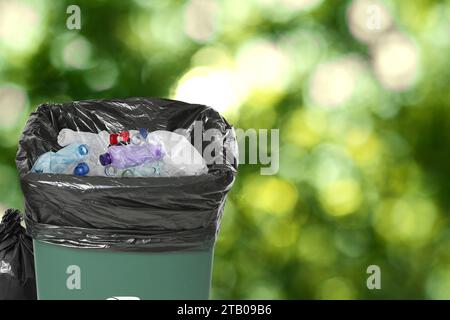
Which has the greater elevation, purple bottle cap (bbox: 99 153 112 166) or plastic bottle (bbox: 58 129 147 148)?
plastic bottle (bbox: 58 129 147 148)

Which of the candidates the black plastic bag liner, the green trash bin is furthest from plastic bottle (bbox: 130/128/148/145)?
the green trash bin

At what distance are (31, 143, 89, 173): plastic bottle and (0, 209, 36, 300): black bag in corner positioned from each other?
39cm

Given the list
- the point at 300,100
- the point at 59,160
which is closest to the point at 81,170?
the point at 59,160

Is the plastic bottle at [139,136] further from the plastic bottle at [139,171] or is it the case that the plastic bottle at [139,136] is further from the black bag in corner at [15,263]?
the black bag in corner at [15,263]

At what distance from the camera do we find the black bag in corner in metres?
2.71

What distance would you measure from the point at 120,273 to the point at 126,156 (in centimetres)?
38

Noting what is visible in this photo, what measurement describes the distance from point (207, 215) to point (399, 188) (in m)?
0.99

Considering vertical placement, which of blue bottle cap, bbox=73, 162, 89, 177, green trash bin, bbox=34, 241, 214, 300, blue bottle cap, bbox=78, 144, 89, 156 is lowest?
green trash bin, bbox=34, 241, 214, 300

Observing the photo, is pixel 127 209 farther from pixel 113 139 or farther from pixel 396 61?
pixel 396 61

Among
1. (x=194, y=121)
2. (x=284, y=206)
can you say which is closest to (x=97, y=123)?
(x=194, y=121)

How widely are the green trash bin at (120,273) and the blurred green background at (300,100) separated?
0.65 m

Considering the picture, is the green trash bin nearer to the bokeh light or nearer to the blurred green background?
the blurred green background

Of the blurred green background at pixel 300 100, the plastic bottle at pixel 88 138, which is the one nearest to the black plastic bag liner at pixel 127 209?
the plastic bottle at pixel 88 138

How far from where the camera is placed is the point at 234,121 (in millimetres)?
3000
